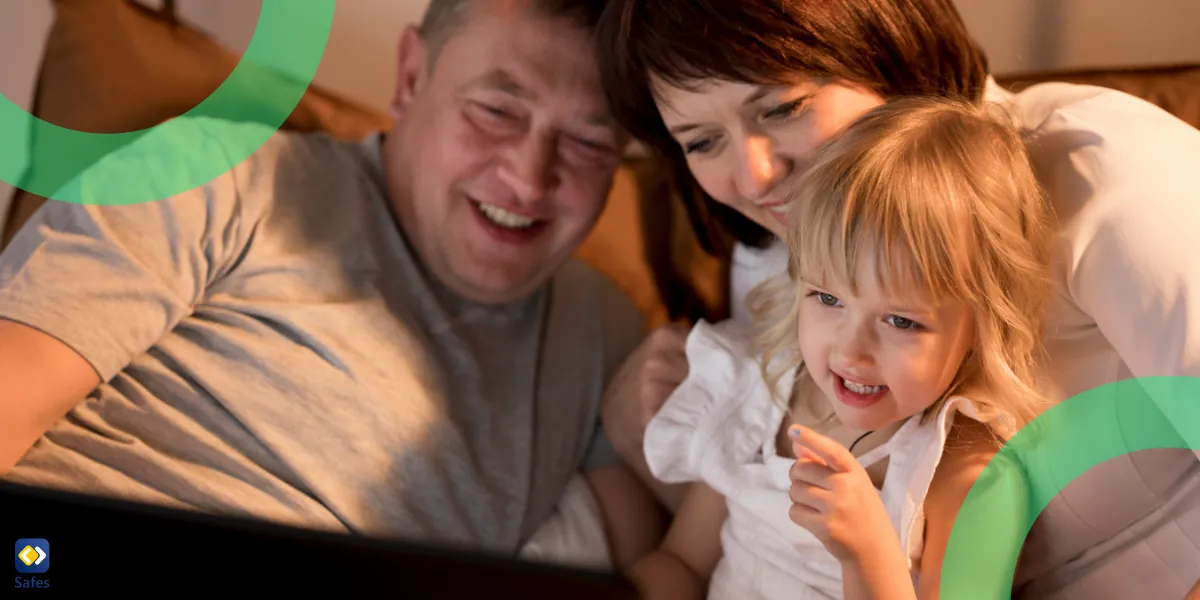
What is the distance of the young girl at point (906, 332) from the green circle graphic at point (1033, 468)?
10 millimetres

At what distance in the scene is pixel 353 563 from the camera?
52cm

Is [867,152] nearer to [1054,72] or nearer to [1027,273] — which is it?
[1027,273]

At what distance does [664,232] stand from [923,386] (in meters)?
0.71

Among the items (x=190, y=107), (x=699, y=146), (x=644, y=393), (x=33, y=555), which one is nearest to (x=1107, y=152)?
(x=699, y=146)

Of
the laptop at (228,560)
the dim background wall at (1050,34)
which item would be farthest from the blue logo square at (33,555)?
the dim background wall at (1050,34)

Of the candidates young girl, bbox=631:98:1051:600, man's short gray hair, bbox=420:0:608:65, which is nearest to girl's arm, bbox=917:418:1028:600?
young girl, bbox=631:98:1051:600

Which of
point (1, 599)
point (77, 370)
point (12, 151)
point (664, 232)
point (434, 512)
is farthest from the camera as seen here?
point (664, 232)

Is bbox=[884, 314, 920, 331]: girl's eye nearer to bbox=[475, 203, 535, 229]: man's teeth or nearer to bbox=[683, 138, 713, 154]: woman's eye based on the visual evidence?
bbox=[683, 138, 713, 154]: woman's eye

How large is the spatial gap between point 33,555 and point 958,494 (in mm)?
694

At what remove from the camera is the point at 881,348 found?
78cm

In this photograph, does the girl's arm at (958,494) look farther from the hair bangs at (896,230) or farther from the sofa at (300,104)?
the sofa at (300,104)

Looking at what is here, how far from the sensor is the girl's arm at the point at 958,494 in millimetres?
812

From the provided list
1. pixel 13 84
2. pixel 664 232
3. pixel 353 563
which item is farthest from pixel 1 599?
pixel 664 232

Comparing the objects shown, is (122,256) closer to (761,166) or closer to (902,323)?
(761,166)
